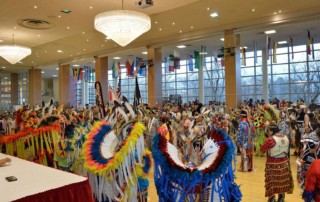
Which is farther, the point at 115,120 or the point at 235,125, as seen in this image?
the point at 235,125

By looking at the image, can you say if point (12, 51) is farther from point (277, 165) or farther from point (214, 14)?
point (277, 165)

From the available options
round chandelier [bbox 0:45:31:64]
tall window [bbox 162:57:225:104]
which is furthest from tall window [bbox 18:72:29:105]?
round chandelier [bbox 0:45:31:64]

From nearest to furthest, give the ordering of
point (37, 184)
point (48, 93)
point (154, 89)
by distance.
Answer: point (37, 184), point (154, 89), point (48, 93)

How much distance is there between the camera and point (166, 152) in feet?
8.18

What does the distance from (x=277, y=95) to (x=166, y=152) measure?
17.2m

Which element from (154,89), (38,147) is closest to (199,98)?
(154,89)

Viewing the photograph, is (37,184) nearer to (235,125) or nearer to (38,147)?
(38,147)

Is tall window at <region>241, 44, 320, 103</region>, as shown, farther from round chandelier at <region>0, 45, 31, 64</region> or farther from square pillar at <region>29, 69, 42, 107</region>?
square pillar at <region>29, 69, 42, 107</region>

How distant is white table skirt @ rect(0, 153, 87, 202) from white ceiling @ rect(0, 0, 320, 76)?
772cm

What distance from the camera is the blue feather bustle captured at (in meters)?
2.41

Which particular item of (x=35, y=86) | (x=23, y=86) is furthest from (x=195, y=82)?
(x=23, y=86)

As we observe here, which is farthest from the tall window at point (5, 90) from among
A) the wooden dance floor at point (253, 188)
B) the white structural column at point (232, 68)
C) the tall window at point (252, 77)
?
the wooden dance floor at point (253, 188)

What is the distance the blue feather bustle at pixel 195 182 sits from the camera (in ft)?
7.91

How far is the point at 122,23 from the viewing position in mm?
7660
